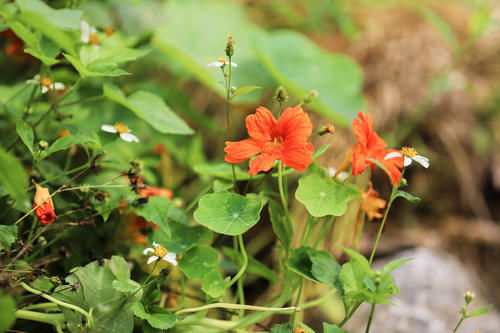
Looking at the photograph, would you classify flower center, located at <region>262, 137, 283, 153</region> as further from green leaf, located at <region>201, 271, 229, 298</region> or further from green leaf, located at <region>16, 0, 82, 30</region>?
green leaf, located at <region>16, 0, 82, 30</region>

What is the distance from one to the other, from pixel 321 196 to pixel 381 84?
1265 millimetres

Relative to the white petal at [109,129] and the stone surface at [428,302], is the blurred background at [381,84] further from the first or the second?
the white petal at [109,129]

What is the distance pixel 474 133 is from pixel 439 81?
1.19 feet

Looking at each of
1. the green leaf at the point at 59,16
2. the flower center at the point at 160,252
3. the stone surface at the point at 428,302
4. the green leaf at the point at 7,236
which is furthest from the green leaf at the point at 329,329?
the green leaf at the point at 59,16

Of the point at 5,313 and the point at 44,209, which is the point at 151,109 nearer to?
the point at 44,209

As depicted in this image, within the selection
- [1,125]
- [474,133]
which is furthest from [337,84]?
[1,125]

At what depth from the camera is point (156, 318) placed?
0.63m

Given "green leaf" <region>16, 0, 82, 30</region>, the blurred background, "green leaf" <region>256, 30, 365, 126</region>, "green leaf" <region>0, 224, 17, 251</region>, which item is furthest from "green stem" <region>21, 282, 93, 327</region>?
"green leaf" <region>256, 30, 365, 126</region>

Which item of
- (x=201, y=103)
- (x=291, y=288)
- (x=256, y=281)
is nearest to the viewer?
(x=291, y=288)

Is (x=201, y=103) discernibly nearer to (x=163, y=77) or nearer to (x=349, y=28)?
(x=163, y=77)

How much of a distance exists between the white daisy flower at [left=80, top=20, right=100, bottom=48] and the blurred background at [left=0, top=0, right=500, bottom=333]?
520mm

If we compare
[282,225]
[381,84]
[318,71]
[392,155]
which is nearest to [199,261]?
[282,225]

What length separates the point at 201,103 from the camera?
1.83m

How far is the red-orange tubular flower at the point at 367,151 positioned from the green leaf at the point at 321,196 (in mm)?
54
